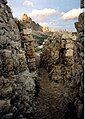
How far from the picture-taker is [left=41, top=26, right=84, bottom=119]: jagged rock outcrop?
54.2 ft

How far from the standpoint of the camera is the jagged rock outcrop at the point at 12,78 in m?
16.2

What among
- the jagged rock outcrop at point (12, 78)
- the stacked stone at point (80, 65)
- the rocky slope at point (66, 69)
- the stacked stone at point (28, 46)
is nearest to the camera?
the stacked stone at point (80, 65)

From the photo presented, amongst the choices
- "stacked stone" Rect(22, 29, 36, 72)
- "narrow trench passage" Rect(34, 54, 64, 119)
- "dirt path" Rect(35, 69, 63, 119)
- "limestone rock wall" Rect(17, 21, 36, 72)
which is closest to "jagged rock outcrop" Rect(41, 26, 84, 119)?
"narrow trench passage" Rect(34, 54, 64, 119)

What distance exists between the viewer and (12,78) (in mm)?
17875

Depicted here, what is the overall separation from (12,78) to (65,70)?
50.7 ft

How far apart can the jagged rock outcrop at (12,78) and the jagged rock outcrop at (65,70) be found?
331 cm

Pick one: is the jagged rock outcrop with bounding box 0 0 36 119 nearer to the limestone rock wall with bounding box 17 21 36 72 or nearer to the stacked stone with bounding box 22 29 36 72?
the limestone rock wall with bounding box 17 21 36 72

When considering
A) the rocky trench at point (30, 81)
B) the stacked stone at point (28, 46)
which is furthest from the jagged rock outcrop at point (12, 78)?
the stacked stone at point (28, 46)

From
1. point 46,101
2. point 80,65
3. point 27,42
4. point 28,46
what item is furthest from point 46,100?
point 80,65

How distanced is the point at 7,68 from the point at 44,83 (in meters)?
13.9

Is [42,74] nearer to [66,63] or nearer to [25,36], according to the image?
[66,63]

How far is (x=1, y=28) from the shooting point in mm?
19250

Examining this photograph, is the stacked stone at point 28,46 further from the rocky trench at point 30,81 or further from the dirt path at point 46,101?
the dirt path at point 46,101

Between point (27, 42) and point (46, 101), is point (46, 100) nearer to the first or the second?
point (46, 101)
